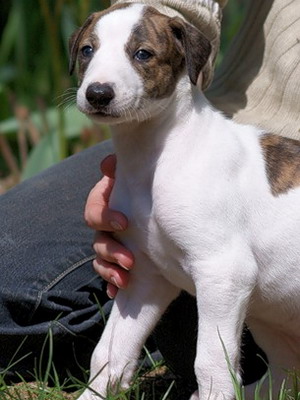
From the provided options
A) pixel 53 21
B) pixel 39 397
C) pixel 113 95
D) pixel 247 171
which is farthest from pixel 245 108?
pixel 53 21

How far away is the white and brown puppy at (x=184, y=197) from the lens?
2.82 m

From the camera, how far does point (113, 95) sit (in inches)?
108

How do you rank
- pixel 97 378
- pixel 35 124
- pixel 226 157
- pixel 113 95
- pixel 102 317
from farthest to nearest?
pixel 35 124
pixel 102 317
pixel 97 378
pixel 226 157
pixel 113 95

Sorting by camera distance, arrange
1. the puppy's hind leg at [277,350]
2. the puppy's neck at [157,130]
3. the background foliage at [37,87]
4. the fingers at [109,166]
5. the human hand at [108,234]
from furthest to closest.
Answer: the background foliage at [37,87], the fingers at [109,166], the puppy's hind leg at [277,350], the human hand at [108,234], the puppy's neck at [157,130]

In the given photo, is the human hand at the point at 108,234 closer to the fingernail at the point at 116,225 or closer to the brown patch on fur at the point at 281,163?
the fingernail at the point at 116,225

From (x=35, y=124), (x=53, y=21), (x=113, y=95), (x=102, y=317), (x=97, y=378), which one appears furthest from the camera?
(x=35, y=124)

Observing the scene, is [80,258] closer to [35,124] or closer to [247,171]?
[247,171]

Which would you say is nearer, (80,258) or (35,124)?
Result: (80,258)

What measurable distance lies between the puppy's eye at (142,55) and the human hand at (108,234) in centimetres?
47

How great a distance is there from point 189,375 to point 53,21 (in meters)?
2.12

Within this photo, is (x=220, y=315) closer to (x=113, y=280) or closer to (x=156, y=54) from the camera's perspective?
(x=113, y=280)

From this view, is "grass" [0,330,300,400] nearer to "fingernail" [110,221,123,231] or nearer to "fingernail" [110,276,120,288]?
"fingernail" [110,276,120,288]

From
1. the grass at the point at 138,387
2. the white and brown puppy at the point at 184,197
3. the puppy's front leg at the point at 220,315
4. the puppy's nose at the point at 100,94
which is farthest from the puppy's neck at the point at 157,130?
the grass at the point at 138,387

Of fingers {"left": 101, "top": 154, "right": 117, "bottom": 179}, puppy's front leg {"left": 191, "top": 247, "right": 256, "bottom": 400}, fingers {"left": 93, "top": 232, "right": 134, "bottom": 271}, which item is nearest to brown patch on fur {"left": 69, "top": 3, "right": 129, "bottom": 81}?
fingers {"left": 101, "top": 154, "right": 117, "bottom": 179}
